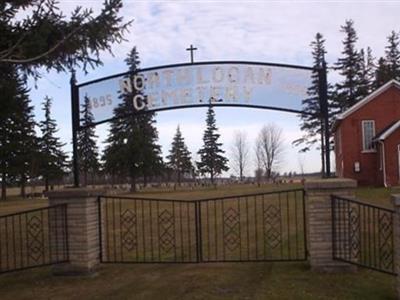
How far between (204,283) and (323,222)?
5.97 feet

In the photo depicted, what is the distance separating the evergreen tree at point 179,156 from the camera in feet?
271

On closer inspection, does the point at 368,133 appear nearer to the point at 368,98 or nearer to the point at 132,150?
the point at 368,98

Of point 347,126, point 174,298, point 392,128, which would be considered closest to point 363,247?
point 174,298

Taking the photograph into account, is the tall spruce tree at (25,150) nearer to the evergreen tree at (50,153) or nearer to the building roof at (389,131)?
the evergreen tree at (50,153)

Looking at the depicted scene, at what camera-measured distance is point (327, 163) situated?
327 inches

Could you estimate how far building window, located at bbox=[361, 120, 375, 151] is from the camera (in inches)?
1330

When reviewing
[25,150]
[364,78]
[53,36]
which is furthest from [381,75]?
[53,36]

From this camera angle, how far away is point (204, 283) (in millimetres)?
7449

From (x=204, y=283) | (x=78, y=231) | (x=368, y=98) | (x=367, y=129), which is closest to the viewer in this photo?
(x=204, y=283)

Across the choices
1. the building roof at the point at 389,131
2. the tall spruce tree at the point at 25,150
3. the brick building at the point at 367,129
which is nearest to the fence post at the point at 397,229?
the building roof at the point at 389,131

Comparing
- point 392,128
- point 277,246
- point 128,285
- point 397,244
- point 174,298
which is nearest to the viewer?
point 397,244

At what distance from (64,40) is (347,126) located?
27.1m

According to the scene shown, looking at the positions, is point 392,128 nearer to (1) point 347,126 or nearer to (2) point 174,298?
(1) point 347,126

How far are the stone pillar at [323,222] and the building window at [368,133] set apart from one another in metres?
27.1
